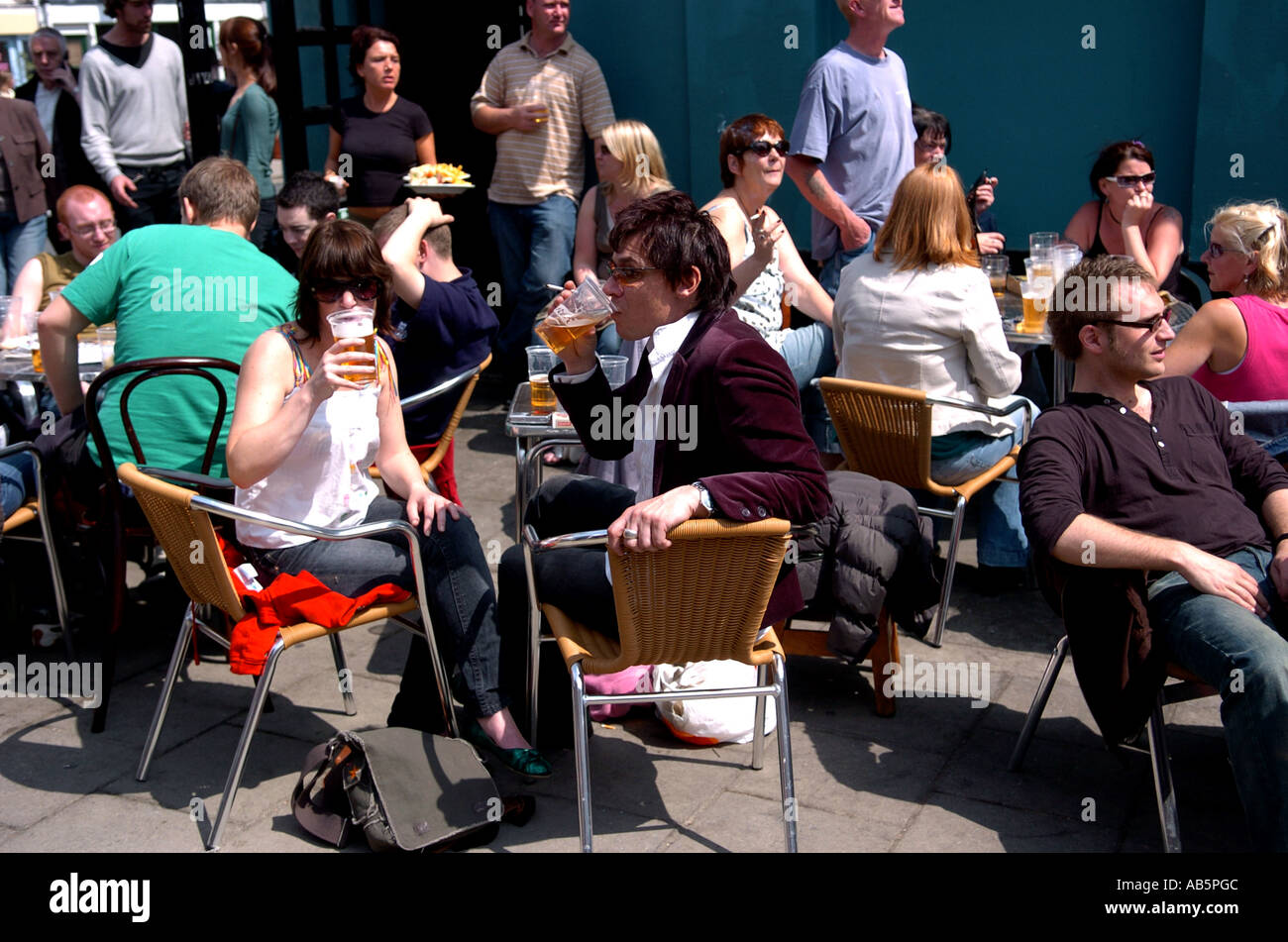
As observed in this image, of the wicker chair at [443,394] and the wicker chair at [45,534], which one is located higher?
the wicker chair at [443,394]

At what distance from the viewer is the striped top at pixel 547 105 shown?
262 inches

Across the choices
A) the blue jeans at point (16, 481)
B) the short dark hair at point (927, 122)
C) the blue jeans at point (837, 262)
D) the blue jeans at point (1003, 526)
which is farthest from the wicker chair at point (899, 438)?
the blue jeans at point (16, 481)

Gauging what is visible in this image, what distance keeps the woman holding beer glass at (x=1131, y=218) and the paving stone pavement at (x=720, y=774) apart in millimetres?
1954

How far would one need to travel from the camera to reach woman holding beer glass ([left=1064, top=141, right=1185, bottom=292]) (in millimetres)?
5152

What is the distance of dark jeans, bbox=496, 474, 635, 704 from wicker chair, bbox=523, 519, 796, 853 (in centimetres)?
9

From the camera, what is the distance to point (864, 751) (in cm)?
348

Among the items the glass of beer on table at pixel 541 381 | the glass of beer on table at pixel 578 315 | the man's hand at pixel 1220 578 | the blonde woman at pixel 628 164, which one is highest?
the blonde woman at pixel 628 164

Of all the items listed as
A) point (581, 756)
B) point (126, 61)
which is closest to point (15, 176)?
point (126, 61)

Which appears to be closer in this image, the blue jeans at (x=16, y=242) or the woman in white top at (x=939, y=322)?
the woman in white top at (x=939, y=322)

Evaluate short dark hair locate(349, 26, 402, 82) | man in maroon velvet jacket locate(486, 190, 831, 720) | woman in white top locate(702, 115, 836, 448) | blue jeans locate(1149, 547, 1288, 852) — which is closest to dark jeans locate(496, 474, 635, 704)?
man in maroon velvet jacket locate(486, 190, 831, 720)

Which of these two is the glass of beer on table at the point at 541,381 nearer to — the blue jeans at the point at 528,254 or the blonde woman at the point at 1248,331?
the blonde woman at the point at 1248,331

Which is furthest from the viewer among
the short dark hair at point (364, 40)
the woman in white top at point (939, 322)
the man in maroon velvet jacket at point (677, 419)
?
the short dark hair at point (364, 40)

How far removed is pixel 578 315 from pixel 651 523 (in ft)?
2.16

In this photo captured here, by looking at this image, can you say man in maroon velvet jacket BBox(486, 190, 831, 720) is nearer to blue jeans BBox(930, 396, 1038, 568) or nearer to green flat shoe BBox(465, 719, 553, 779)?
green flat shoe BBox(465, 719, 553, 779)
